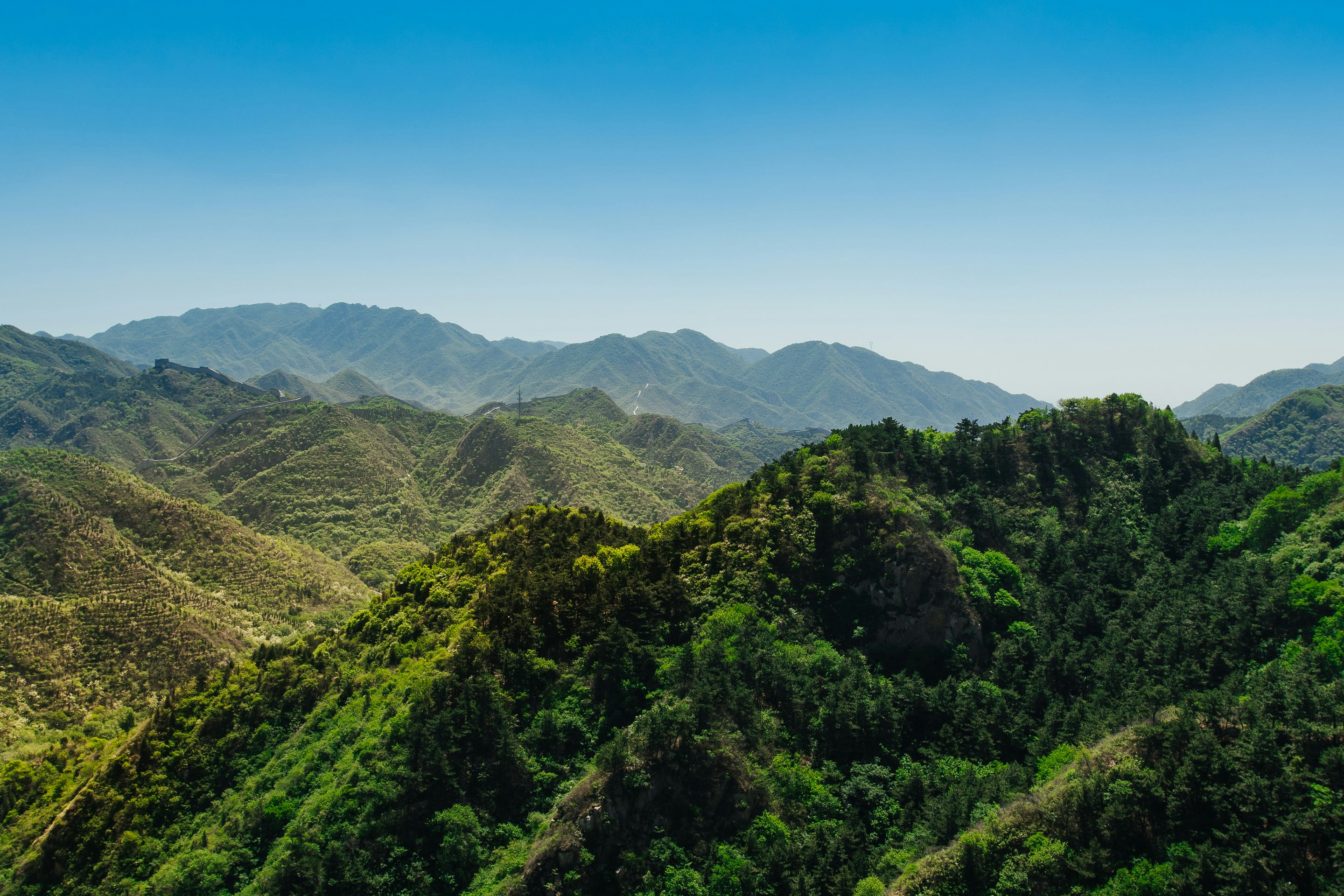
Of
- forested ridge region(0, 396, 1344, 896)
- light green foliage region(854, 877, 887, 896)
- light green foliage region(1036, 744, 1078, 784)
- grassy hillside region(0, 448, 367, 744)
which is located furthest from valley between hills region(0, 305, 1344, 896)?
grassy hillside region(0, 448, 367, 744)

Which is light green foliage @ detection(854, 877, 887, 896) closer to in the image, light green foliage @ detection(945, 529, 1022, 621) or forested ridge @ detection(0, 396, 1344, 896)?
forested ridge @ detection(0, 396, 1344, 896)

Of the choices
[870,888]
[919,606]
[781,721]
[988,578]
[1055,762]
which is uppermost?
[988,578]

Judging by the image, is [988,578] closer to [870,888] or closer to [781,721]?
[781,721]

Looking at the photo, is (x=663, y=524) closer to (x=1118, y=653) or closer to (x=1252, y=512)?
(x=1118, y=653)

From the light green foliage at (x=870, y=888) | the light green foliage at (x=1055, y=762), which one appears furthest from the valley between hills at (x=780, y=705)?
the light green foliage at (x=1055, y=762)

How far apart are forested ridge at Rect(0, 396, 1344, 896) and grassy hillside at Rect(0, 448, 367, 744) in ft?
38.6

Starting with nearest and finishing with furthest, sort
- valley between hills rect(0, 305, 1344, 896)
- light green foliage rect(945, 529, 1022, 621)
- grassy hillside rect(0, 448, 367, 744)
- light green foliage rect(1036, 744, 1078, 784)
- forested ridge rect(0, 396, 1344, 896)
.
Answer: forested ridge rect(0, 396, 1344, 896) → valley between hills rect(0, 305, 1344, 896) → light green foliage rect(1036, 744, 1078, 784) → light green foliage rect(945, 529, 1022, 621) → grassy hillside rect(0, 448, 367, 744)

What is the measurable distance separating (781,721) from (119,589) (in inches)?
4494

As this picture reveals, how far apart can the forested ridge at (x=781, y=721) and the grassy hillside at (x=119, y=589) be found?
11754 mm

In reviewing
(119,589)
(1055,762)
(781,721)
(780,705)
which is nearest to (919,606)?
(1055,762)

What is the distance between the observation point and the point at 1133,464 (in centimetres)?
10025

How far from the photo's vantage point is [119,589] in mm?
107750

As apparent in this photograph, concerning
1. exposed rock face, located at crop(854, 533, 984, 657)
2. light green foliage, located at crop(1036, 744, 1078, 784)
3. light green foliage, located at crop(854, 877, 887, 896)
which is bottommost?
light green foliage, located at crop(854, 877, 887, 896)

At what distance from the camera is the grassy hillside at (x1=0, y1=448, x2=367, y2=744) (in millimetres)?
91875
